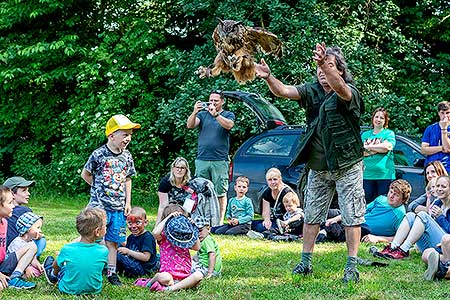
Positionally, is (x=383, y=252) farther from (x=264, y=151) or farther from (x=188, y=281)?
(x=264, y=151)

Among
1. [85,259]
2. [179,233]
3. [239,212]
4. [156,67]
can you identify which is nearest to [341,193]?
[179,233]

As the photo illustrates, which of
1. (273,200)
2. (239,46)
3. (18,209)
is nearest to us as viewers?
(239,46)

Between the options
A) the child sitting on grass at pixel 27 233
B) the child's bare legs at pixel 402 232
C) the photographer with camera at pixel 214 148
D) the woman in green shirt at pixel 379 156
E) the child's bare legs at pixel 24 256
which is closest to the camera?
the child's bare legs at pixel 24 256

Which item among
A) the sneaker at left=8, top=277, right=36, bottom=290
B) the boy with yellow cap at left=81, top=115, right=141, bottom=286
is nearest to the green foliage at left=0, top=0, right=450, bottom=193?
the boy with yellow cap at left=81, top=115, right=141, bottom=286

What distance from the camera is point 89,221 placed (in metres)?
5.09

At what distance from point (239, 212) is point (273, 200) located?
60 cm

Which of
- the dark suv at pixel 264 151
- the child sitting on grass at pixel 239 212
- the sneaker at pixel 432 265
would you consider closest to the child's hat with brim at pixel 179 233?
the sneaker at pixel 432 265

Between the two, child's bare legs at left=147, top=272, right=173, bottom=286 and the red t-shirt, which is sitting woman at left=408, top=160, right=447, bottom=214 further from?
the red t-shirt

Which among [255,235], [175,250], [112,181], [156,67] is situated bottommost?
[255,235]

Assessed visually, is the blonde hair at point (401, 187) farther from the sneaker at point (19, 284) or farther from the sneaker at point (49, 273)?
the sneaker at point (19, 284)

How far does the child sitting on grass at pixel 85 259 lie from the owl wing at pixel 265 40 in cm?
174

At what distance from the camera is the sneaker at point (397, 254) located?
23.0 ft

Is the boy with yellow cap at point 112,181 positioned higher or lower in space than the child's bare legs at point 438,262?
higher

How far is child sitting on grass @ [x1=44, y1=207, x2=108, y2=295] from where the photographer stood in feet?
16.7
